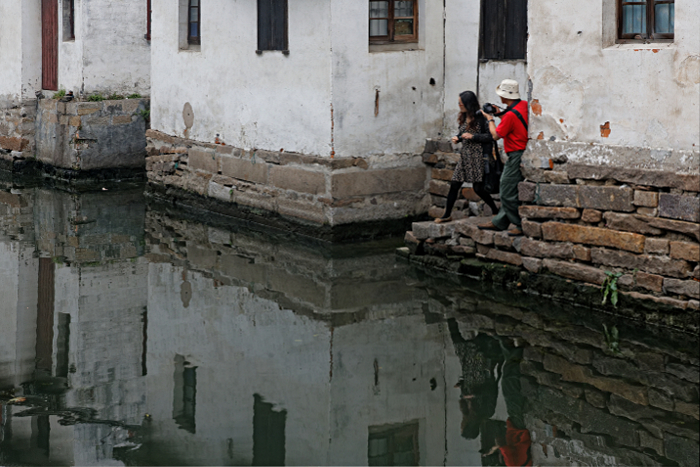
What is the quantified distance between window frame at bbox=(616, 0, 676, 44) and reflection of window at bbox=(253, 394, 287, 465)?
13.8ft

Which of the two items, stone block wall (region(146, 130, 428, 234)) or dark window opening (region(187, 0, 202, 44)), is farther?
dark window opening (region(187, 0, 202, 44))

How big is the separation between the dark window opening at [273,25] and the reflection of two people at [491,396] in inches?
197

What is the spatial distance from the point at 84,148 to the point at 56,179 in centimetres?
86

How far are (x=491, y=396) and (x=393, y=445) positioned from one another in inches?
37.5

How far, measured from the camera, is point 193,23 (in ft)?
44.6

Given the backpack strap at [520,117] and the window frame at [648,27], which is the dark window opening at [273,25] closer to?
the backpack strap at [520,117]

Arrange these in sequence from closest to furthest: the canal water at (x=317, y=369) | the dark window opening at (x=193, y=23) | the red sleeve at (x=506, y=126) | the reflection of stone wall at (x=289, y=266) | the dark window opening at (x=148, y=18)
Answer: the canal water at (x=317, y=369) → the reflection of stone wall at (x=289, y=266) → the red sleeve at (x=506, y=126) → the dark window opening at (x=193, y=23) → the dark window opening at (x=148, y=18)

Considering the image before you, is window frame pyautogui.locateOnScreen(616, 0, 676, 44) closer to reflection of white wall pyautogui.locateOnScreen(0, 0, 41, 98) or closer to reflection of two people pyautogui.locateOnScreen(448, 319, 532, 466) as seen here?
reflection of two people pyautogui.locateOnScreen(448, 319, 532, 466)

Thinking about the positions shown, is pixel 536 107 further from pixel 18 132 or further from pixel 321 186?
pixel 18 132

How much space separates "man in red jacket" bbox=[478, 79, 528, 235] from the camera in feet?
29.7

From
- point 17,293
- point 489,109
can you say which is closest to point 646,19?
point 489,109

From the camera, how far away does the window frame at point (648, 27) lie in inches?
312

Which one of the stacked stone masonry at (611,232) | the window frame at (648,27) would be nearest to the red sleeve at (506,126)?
the stacked stone masonry at (611,232)

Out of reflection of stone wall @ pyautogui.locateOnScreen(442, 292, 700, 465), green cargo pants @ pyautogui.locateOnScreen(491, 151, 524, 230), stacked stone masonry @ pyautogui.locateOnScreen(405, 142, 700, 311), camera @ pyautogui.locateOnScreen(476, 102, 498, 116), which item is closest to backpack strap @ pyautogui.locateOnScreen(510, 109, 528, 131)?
green cargo pants @ pyautogui.locateOnScreen(491, 151, 524, 230)
